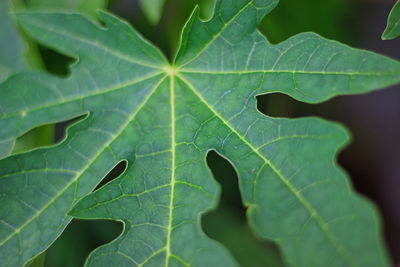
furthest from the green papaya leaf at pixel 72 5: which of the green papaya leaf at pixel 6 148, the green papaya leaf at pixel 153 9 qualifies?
the green papaya leaf at pixel 6 148

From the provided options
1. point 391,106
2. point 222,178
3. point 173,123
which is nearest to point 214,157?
point 222,178

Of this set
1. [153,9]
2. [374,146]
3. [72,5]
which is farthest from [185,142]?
[374,146]

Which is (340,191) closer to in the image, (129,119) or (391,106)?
(129,119)

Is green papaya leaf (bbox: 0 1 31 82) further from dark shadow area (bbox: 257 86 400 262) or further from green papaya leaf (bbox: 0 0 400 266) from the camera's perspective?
dark shadow area (bbox: 257 86 400 262)

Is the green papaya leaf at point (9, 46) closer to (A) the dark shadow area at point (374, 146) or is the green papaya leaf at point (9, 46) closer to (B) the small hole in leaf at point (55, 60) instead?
(B) the small hole in leaf at point (55, 60)

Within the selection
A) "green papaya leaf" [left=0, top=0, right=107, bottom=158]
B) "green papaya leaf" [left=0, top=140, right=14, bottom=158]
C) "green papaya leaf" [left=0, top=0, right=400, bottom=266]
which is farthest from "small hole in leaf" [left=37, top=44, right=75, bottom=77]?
"green papaya leaf" [left=0, top=140, right=14, bottom=158]
